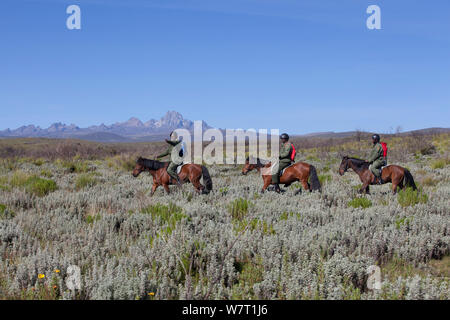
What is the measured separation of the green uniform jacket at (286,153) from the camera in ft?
33.9

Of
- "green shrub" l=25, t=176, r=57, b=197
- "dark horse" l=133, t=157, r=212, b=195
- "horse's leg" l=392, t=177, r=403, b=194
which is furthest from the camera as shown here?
"dark horse" l=133, t=157, r=212, b=195

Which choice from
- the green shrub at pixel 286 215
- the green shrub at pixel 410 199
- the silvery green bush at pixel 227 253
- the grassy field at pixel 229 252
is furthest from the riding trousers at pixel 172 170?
the green shrub at pixel 410 199

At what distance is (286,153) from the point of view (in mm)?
10328

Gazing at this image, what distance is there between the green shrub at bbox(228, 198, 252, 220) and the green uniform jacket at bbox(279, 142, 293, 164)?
3335 mm

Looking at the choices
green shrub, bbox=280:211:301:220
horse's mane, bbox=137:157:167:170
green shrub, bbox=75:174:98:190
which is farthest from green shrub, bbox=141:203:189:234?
green shrub, bbox=75:174:98:190

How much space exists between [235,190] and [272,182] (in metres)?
1.27

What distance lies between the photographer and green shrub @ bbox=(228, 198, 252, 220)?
703 centimetres

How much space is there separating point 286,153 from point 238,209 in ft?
12.2

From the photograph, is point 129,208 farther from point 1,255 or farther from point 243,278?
point 243,278

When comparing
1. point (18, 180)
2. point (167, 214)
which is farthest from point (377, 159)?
point (18, 180)

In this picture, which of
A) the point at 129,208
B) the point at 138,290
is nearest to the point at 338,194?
the point at 129,208

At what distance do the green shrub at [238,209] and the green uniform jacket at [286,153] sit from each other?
10.9 ft

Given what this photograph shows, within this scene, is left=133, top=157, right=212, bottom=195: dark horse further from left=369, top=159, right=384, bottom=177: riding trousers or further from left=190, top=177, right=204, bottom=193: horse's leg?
left=369, top=159, right=384, bottom=177: riding trousers
